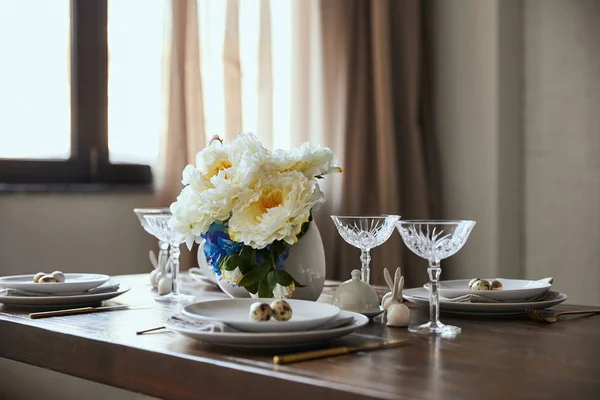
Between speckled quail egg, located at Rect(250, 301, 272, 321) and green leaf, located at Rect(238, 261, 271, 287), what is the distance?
0.26 meters

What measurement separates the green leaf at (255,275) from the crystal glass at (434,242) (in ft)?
0.86

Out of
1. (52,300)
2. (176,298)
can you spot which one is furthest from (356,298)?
(52,300)

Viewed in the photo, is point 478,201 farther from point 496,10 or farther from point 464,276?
point 496,10

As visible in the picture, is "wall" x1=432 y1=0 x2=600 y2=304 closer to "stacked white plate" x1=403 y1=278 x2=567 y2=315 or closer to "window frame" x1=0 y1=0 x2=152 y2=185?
"window frame" x1=0 y1=0 x2=152 y2=185

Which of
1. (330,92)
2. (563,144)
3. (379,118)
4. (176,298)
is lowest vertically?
(176,298)

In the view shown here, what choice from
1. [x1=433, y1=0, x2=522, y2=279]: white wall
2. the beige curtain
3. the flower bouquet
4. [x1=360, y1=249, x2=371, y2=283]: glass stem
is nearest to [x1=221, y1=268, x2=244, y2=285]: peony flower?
the flower bouquet

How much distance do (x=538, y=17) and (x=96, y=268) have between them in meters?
2.00

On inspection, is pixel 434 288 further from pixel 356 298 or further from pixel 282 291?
pixel 282 291

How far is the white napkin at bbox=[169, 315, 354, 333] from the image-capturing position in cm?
106

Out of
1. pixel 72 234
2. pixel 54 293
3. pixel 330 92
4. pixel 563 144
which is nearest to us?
pixel 54 293

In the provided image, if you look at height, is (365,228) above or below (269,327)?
above

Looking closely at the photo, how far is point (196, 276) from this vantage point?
1.97 meters

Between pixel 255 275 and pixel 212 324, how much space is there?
0.29m

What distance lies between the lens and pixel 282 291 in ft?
4.50
